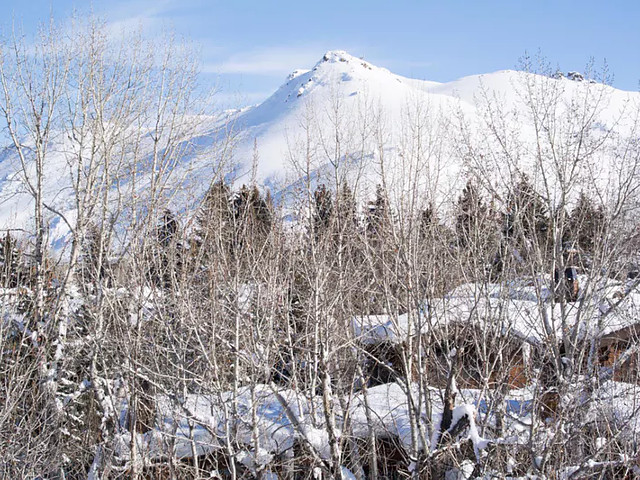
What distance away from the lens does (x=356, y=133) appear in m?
19.8

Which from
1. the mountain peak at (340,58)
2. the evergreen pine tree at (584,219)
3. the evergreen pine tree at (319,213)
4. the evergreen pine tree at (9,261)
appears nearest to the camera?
the evergreen pine tree at (9,261)

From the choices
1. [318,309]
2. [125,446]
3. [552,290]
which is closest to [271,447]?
[125,446]

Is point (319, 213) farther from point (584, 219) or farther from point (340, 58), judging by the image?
point (340, 58)

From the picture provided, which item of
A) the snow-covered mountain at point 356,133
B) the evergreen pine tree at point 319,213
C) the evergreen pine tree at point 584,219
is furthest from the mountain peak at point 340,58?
the evergreen pine tree at point 319,213

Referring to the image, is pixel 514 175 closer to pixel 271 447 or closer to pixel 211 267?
pixel 211 267

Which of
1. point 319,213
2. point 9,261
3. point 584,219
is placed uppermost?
point 319,213

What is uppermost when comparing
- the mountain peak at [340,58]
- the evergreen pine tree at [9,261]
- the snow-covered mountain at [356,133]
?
the mountain peak at [340,58]

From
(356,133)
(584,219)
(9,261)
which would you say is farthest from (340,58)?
(9,261)

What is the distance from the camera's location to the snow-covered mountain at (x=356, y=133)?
491 inches

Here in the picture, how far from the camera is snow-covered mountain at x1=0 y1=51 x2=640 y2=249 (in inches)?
491

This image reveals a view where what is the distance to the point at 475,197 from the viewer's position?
44.4ft

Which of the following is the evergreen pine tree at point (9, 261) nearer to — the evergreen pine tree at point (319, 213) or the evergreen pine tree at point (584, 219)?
the evergreen pine tree at point (319, 213)

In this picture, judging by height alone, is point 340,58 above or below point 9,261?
above

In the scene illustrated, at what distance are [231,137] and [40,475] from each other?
8061 mm
